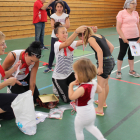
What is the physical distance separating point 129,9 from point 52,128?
2.76 meters

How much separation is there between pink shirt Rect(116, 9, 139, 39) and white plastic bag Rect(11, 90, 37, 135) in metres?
2.55

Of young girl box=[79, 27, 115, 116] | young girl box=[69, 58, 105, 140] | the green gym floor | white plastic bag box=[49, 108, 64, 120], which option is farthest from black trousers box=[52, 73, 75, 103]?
young girl box=[69, 58, 105, 140]

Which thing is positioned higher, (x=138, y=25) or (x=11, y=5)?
(x=11, y=5)

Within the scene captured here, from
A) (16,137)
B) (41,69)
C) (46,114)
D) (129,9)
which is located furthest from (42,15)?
(16,137)

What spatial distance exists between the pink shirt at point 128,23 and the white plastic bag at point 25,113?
255cm

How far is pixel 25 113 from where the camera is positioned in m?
1.97

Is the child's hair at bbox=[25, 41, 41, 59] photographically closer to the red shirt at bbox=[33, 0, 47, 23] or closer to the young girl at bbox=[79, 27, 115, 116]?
the young girl at bbox=[79, 27, 115, 116]

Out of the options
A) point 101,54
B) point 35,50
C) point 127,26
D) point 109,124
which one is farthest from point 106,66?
point 127,26

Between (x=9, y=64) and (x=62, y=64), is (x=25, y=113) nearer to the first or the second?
(x=9, y=64)

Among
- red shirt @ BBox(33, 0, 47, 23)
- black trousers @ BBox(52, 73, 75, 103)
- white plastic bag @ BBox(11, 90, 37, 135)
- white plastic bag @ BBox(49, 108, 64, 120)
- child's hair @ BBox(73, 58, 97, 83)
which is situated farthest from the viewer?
red shirt @ BBox(33, 0, 47, 23)

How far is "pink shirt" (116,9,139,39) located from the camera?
11.6 feet

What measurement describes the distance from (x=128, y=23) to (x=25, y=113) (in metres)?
2.77

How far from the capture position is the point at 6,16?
8.09 metres

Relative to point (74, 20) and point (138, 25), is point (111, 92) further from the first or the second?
point (74, 20)
